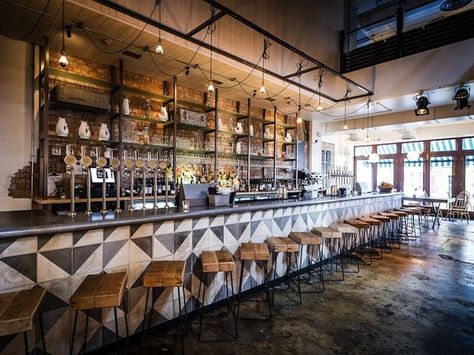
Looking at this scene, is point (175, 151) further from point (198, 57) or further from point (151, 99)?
point (198, 57)

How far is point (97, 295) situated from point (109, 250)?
550 mm

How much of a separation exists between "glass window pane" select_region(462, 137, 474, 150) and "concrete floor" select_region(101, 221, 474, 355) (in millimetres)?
8587

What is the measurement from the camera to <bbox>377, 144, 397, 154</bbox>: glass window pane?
13.0 meters

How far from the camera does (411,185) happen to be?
12.4 m

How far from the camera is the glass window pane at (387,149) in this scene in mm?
12992

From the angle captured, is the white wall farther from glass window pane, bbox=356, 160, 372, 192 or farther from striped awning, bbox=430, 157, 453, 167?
striped awning, bbox=430, 157, 453, 167

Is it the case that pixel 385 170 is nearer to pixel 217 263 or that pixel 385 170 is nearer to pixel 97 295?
pixel 217 263

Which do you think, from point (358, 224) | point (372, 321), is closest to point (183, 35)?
point (358, 224)

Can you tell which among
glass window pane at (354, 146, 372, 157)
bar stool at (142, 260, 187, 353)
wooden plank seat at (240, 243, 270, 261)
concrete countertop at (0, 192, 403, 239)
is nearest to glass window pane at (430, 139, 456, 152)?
glass window pane at (354, 146, 372, 157)

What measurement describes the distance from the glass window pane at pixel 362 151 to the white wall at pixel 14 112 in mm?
14052

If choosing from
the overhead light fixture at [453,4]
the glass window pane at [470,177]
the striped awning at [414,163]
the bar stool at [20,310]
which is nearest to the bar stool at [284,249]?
the bar stool at [20,310]

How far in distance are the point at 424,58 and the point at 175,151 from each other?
19.0 feet

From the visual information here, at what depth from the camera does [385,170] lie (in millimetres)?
13336

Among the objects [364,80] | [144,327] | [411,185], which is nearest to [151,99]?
[144,327]
